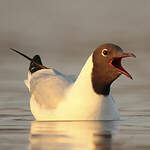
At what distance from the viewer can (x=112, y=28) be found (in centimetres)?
2138

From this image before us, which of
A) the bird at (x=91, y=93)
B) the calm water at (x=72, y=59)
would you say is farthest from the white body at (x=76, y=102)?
the calm water at (x=72, y=59)

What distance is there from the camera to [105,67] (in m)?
11.0

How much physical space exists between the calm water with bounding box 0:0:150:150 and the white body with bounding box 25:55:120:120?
0.52 ft

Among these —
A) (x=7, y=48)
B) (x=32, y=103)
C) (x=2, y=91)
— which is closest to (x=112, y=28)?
(x=7, y=48)

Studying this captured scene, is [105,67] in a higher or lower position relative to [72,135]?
higher

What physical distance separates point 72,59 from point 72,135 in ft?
25.7

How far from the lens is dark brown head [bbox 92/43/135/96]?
10.9 meters

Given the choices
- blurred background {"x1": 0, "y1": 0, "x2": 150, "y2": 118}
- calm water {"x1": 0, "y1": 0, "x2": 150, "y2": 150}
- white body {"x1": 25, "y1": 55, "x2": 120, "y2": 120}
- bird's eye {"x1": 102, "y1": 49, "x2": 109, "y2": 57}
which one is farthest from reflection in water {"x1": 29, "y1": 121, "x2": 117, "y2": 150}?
blurred background {"x1": 0, "y1": 0, "x2": 150, "y2": 118}

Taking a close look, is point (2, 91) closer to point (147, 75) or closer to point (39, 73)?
point (39, 73)

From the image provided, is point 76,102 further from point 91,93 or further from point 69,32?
point 69,32

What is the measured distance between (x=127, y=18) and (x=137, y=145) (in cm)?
1333

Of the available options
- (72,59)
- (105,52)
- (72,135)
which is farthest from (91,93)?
(72,59)

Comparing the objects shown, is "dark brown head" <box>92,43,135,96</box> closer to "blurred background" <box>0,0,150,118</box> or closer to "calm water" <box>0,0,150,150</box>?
"calm water" <box>0,0,150,150</box>

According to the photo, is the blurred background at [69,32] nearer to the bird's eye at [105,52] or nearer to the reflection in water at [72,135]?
the bird's eye at [105,52]
